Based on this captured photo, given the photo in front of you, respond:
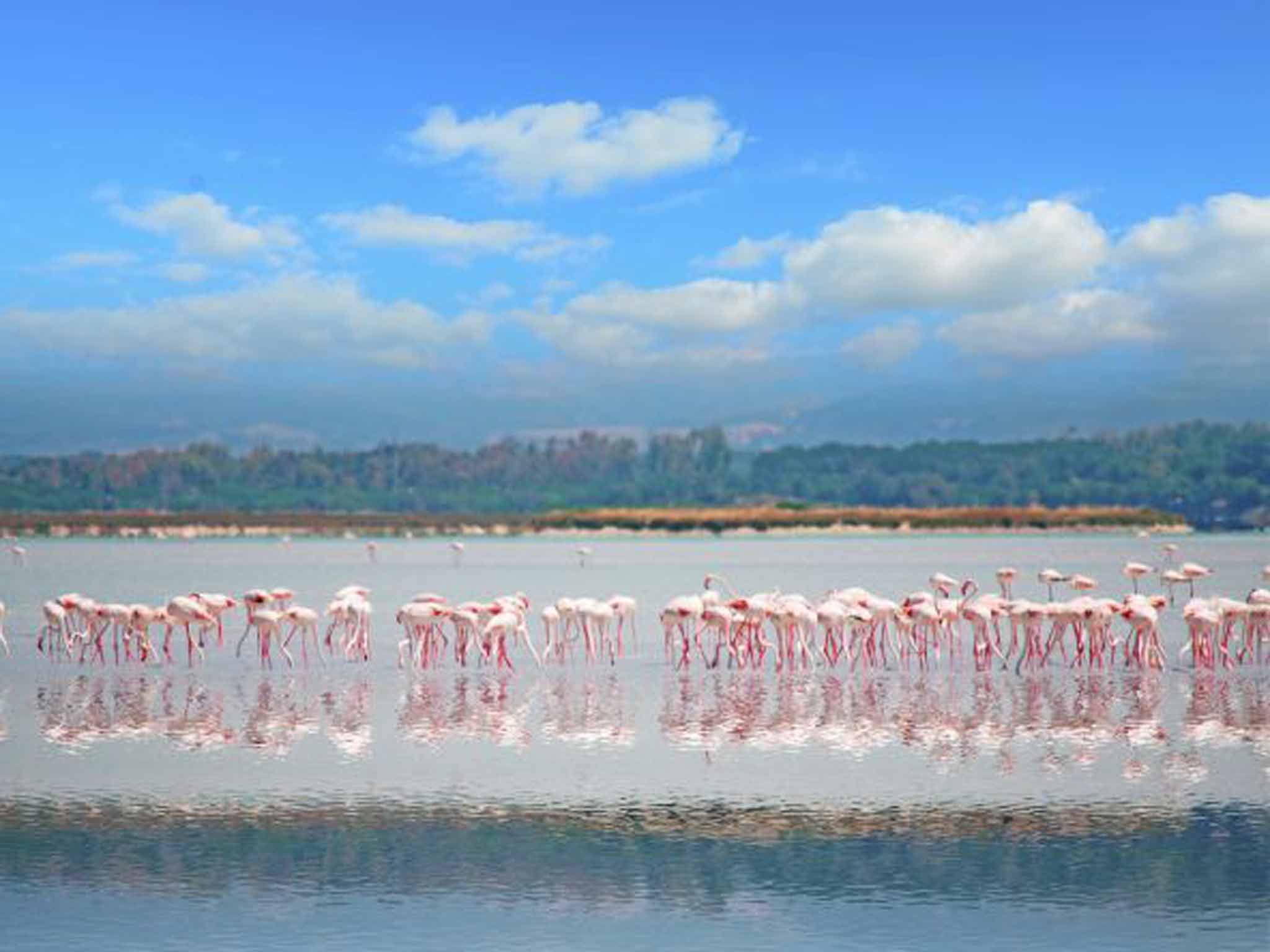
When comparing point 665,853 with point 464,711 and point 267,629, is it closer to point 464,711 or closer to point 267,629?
point 464,711

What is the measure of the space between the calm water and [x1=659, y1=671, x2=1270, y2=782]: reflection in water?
6 cm

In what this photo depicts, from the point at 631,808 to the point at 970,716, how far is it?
17.9 feet

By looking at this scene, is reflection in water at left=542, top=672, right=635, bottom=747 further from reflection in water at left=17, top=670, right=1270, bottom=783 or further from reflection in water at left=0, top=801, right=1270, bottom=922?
reflection in water at left=0, top=801, right=1270, bottom=922

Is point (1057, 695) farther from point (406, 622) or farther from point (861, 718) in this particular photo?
point (406, 622)

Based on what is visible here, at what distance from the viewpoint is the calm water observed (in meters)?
8.37

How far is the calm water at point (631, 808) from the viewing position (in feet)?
27.5

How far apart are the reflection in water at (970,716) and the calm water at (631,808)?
0.06 meters

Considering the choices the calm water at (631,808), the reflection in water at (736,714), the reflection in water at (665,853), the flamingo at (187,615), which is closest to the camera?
the calm water at (631,808)

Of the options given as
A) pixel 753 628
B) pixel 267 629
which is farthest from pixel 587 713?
pixel 267 629

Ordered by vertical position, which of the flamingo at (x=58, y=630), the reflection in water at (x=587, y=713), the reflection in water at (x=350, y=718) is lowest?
the reflection in water at (x=350, y=718)

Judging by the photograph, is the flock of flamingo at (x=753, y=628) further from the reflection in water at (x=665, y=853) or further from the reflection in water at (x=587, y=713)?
the reflection in water at (x=665, y=853)

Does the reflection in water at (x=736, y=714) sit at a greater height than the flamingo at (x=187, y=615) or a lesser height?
lesser

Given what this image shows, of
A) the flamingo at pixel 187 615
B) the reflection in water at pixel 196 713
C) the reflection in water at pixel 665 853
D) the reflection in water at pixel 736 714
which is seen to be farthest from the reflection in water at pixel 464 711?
the flamingo at pixel 187 615

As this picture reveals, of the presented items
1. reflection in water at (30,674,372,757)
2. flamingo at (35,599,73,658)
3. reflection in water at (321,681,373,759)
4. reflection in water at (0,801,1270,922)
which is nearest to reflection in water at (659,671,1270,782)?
reflection in water at (0,801,1270,922)
